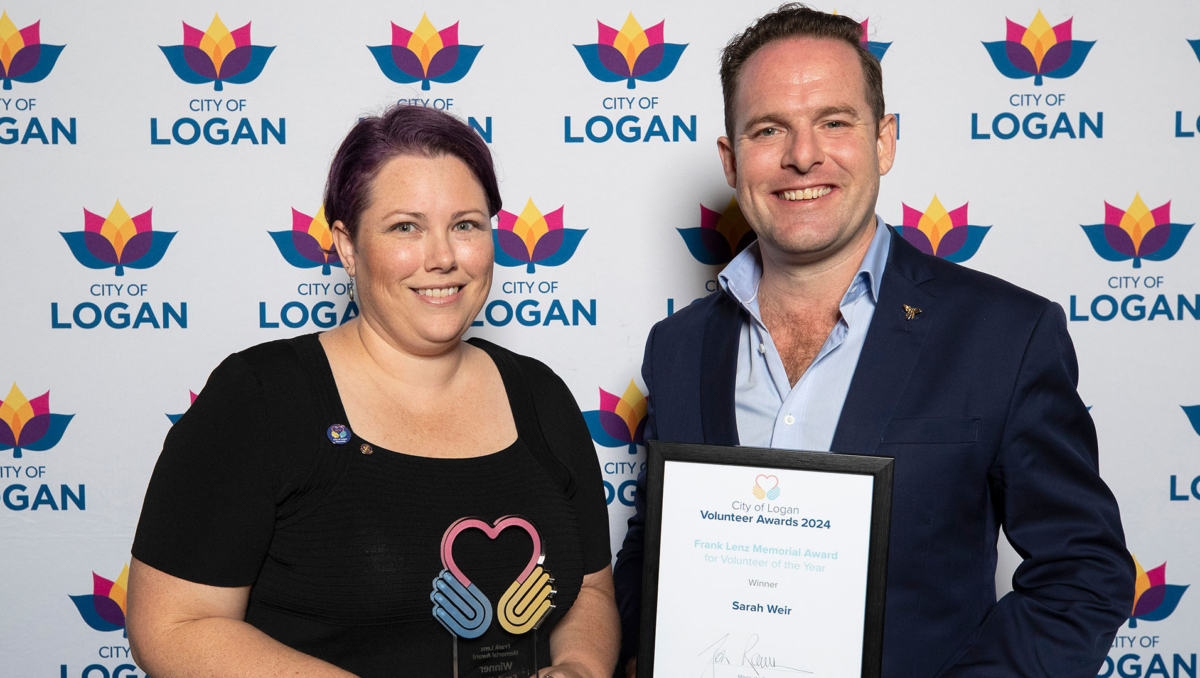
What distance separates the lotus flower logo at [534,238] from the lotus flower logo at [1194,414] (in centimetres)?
184

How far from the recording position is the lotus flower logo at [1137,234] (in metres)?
2.45

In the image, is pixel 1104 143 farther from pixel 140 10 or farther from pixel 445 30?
pixel 140 10

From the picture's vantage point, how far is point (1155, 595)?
98.6 inches

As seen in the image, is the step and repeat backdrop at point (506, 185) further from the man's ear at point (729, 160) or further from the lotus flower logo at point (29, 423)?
the man's ear at point (729, 160)

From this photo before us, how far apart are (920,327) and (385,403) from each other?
3.38 ft

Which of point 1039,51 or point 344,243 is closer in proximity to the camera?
point 344,243

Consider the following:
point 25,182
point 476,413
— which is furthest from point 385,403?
point 25,182

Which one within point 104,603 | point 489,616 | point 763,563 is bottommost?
point 104,603

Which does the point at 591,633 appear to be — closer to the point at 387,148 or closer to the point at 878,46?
the point at 387,148

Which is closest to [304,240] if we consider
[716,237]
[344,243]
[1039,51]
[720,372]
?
[344,243]

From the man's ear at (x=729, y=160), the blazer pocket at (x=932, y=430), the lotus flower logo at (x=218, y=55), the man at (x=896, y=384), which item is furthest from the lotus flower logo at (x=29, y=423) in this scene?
the blazer pocket at (x=932, y=430)

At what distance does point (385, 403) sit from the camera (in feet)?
5.24
